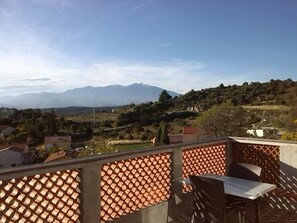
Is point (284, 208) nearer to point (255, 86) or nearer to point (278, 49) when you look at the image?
point (278, 49)

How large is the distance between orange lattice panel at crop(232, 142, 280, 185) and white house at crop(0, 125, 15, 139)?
5457 centimetres

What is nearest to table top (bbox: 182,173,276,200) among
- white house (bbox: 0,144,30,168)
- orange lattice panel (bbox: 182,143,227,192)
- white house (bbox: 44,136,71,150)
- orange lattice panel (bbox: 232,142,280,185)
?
orange lattice panel (bbox: 182,143,227,192)

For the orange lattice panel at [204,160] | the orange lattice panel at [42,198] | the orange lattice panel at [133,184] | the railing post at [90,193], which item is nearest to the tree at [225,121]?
the orange lattice panel at [204,160]

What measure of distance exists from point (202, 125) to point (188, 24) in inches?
753

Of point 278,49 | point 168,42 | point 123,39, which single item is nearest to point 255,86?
point 278,49

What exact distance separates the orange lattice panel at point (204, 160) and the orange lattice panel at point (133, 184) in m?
0.45

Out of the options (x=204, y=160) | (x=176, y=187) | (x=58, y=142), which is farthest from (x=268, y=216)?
(x=58, y=142)

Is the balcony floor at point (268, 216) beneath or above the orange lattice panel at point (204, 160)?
beneath

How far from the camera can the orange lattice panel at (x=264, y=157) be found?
5.46 metres

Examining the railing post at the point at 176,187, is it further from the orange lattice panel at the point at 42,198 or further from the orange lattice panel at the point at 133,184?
the orange lattice panel at the point at 42,198

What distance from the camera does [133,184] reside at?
4.22m

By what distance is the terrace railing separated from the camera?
3072 millimetres

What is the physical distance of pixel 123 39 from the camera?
19.3 meters

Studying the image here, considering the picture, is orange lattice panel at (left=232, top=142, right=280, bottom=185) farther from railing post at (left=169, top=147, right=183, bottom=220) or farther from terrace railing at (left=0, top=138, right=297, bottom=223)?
railing post at (left=169, top=147, right=183, bottom=220)
